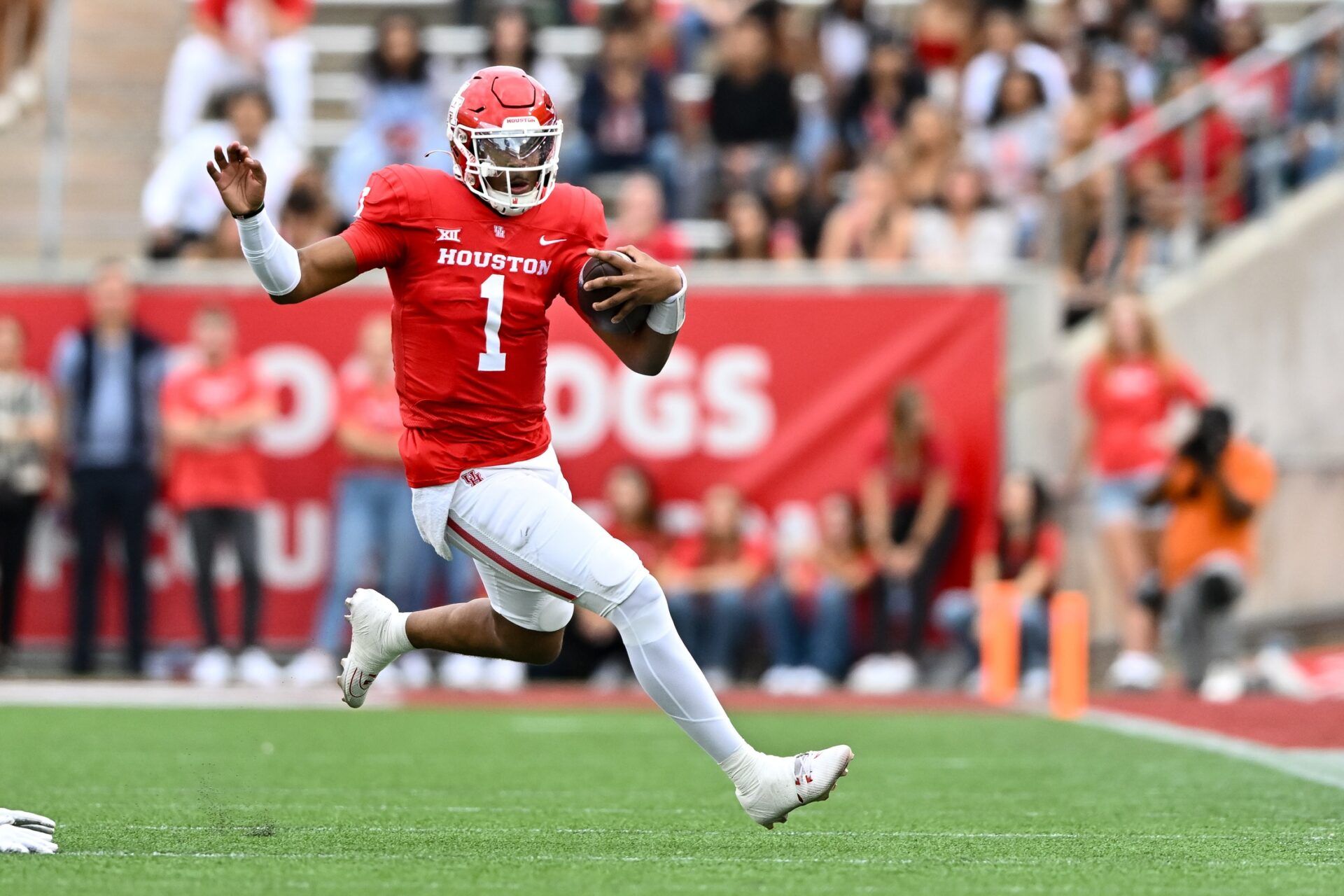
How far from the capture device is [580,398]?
12.9 meters

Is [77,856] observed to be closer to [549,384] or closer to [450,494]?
[450,494]

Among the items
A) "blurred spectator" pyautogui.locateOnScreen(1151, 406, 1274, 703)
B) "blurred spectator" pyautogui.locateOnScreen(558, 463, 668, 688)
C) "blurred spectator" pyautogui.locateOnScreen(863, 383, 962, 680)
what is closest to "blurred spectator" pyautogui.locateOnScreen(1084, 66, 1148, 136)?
"blurred spectator" pyautogui.locateOnScreen(863, 383, 962, 680)

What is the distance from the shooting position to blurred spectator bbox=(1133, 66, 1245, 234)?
1348 centimetres

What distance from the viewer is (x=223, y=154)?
17.4 feet

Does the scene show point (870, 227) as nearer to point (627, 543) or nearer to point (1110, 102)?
point (1110, 102)

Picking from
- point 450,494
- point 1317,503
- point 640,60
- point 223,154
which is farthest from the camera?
point 640,60

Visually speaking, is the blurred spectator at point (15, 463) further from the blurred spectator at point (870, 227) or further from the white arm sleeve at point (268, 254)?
the white arm sleeve at point (268, 254)

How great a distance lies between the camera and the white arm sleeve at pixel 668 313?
549 centimetres

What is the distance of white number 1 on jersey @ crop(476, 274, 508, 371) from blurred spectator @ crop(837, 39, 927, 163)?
9.23 m

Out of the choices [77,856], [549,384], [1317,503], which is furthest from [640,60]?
[77,856]

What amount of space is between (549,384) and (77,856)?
7.97 metres

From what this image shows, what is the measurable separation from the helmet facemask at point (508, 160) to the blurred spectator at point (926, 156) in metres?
8.21

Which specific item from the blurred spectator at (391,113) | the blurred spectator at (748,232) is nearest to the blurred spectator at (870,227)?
the blurred spectator at (748,232)

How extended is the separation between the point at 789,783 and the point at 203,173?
9.07 meters
